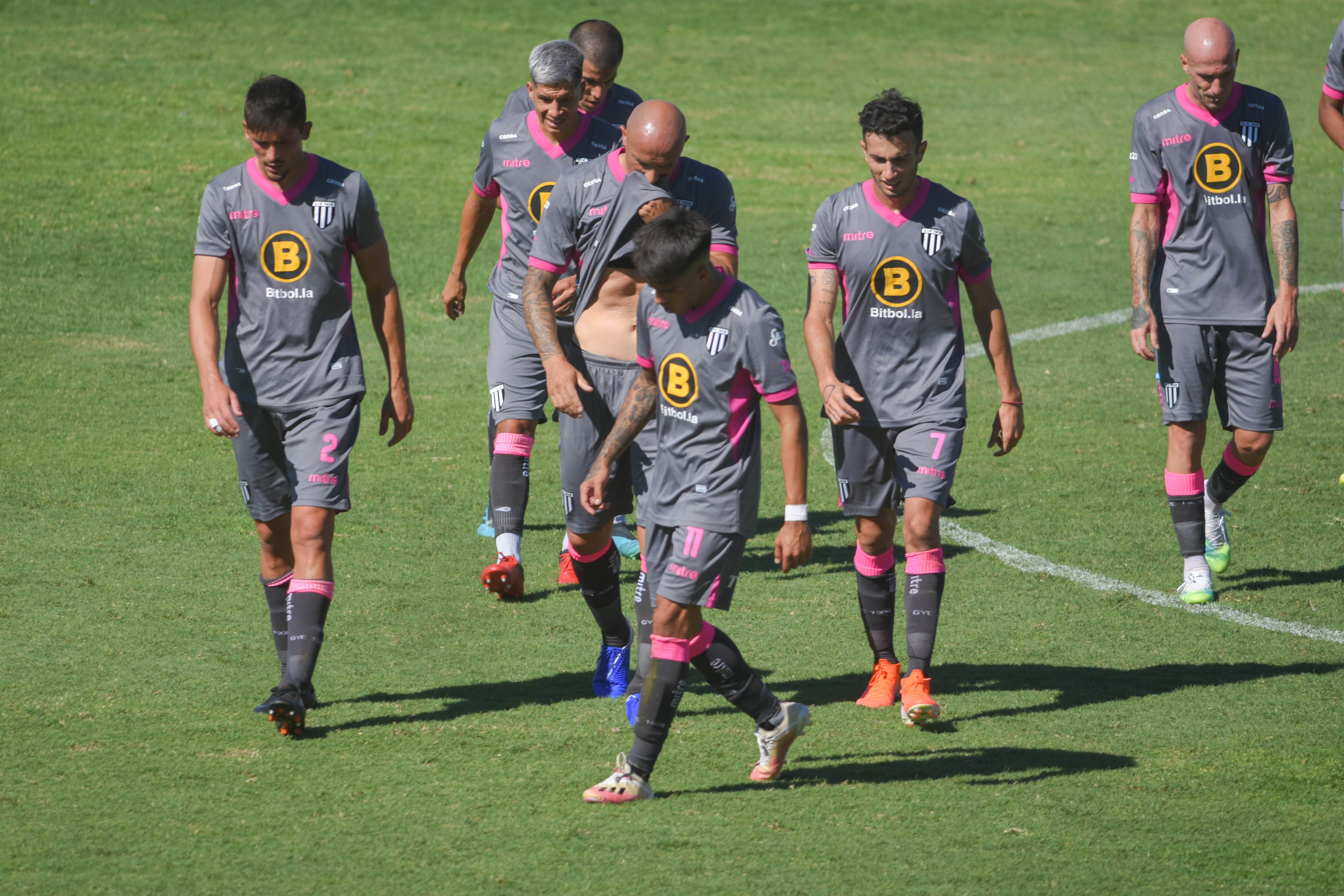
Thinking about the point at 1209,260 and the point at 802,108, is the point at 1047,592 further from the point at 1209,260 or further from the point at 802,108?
the point at 802,108

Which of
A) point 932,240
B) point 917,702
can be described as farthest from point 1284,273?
point 917,702

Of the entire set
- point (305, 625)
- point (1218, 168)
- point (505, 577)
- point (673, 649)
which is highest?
point (1218, 168)

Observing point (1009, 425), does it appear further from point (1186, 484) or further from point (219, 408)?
point (219, 408)

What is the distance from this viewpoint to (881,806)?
17.3 feet

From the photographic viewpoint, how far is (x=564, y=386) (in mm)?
5965

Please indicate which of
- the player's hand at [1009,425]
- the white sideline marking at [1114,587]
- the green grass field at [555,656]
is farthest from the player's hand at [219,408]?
the white sideline marking at [1114,587]

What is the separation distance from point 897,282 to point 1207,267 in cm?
243

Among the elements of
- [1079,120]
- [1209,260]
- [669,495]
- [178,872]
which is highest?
[1079,120]

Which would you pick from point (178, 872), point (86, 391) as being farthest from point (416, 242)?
point (178, 872)

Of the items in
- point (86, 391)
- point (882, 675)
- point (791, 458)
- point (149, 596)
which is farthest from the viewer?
point (86, 391)

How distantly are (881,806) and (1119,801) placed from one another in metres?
0.84

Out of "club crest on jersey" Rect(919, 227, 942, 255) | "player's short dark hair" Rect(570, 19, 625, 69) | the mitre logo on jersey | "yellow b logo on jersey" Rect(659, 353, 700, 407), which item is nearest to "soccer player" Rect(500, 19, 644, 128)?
"player's short dark hair" Rect(570, 19, 625, 69)

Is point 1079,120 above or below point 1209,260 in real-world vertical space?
above

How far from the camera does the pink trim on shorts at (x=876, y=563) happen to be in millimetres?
6555
